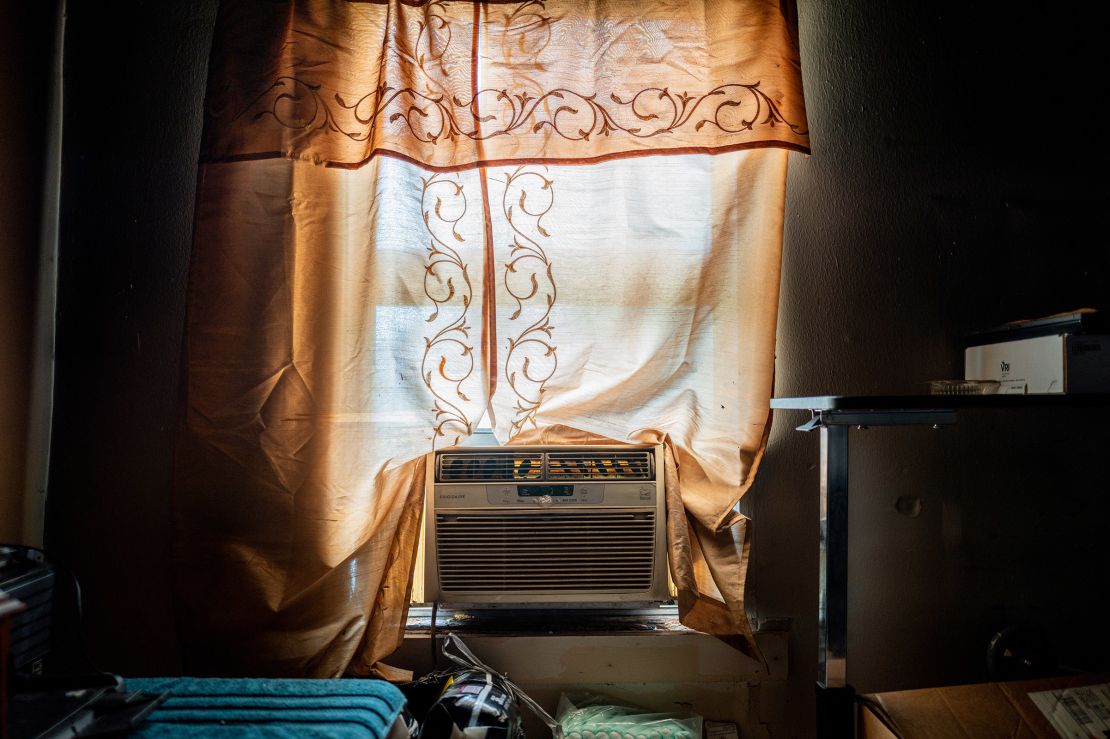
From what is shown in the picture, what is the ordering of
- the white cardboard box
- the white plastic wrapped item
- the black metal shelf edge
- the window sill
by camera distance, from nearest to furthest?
the black metal shelf edge < the white cardboard box < the white plastic wrapped item < the window sill

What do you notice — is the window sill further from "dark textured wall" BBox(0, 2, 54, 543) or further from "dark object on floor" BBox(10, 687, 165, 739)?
"dark textured wall" BBox(0, 2, 54, 543)

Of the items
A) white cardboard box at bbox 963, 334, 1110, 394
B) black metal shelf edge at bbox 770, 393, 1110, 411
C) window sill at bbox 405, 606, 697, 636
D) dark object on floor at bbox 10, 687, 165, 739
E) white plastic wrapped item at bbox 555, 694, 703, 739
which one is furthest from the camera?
window sill at bbox 405, 606, 697, 636

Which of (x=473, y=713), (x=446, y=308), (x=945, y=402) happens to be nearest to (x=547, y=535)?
(x=473, y=713)

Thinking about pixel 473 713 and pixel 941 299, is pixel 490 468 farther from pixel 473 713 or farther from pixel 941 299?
pixel 941 299

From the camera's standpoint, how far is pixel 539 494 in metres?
1.34

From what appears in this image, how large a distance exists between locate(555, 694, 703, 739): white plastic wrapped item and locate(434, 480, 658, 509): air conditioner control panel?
0.43 metres

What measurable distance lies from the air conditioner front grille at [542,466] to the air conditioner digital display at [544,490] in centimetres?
2

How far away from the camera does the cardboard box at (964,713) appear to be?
1035 mm

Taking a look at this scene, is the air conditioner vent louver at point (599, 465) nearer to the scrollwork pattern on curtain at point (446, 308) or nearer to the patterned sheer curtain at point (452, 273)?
the patterned sheer curtain at point (452, 273)

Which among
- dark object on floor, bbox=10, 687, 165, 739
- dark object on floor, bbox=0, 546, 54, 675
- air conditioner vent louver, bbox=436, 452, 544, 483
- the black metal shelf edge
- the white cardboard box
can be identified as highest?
the white cardboard box

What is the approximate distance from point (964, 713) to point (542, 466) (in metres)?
0.85

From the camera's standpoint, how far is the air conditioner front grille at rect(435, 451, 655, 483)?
1341 millimetres

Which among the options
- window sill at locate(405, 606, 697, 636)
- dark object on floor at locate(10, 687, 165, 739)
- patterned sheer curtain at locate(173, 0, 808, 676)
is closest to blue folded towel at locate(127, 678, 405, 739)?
dark object on floor at locate(10, 687, 165, 739)

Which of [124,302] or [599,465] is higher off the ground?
[124,302]
